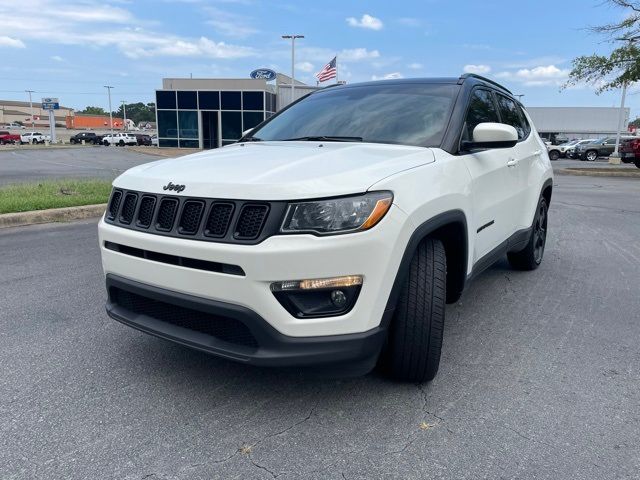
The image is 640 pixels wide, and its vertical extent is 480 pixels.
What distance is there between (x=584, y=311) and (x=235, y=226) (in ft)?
10.4

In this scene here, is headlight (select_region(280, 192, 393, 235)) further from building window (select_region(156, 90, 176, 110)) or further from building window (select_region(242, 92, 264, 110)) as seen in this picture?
building window (select_region(156, 90, 176, 110))

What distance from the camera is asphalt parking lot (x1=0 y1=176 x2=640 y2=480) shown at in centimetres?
230

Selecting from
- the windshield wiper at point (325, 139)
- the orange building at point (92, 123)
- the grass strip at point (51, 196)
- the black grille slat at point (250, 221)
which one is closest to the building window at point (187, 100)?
the grass strip at point (51, 196)

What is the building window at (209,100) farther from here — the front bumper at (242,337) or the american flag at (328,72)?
the front bumper at (242,337)

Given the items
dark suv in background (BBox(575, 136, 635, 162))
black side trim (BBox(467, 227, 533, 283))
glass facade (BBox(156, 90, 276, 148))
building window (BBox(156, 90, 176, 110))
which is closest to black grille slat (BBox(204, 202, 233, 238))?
black side trim (BBox(467, 227, 533, 283))

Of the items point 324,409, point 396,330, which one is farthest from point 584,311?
point 324,409

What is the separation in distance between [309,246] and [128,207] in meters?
1.19

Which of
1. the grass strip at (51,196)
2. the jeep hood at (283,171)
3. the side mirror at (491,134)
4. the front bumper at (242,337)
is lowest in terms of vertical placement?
the grass strip at (51,196)

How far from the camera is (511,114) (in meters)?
4.90

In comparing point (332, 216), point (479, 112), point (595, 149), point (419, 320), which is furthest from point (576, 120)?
point (332, 216)

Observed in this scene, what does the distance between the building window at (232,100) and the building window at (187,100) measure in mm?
2031

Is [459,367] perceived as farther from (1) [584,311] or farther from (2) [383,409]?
(1) [584,311]

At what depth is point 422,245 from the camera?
2809 millimetres

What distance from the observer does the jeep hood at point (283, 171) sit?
94.2 inches
